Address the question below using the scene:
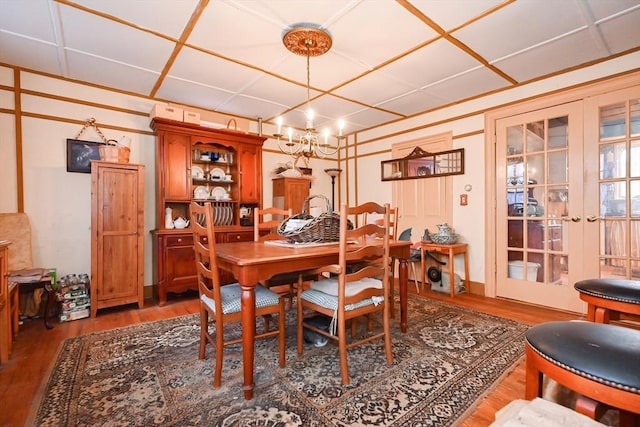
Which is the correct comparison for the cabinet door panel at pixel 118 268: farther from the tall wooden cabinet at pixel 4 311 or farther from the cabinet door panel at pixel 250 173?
the cabinet door panel at pixel 250 173

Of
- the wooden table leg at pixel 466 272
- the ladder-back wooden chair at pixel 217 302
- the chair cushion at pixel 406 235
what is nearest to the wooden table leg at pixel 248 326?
the ladder-back wooden chair at pixel 217 302

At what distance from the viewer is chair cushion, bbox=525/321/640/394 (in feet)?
2.89

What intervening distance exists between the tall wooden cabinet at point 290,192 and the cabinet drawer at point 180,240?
1472mm

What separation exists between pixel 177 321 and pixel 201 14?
2.59m

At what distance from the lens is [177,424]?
1409 millimetres

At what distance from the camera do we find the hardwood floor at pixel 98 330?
1.54 m

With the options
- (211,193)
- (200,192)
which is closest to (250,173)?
(211,193)

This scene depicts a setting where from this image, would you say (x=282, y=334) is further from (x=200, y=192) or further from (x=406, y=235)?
(x=406, y=235)

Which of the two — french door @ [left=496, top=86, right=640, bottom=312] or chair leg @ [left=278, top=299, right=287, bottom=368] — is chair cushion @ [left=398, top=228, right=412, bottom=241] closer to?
french door @ [left=496, top=86, right=640, bottom=312]

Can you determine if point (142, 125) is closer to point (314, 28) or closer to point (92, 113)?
point (92, 113)

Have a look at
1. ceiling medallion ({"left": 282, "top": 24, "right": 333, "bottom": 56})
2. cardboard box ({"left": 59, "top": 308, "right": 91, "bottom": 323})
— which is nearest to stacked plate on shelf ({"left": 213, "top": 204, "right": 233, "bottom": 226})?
cardboard box ({"left": 59, "top": 308, "right": 91, "bottom": 323})

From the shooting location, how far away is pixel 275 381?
5.79ft

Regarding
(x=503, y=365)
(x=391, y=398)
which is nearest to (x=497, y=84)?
(x=503, y=365)

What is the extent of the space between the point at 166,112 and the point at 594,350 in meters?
3.96
